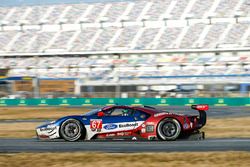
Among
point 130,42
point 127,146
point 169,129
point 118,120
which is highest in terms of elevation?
point 130,42

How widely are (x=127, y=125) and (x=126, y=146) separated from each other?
1.19 metres

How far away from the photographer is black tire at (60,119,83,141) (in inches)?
572

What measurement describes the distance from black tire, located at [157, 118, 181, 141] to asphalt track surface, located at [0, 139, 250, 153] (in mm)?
275

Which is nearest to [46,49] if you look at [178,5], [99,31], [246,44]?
[99,31]

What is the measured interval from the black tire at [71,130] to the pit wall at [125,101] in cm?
2936

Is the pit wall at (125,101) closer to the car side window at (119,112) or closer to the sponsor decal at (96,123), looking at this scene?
the car side window at (119,112)

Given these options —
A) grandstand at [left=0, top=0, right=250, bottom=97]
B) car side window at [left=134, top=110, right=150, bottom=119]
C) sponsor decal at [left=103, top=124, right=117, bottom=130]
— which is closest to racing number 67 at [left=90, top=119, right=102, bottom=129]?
sponsor decal at [left=103, top=124, right=117, bottom=130]

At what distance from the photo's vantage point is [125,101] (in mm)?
45812

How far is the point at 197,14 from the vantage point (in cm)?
6694

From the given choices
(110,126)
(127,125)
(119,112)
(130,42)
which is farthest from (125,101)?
(127,125)

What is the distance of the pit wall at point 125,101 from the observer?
4312 centimetres

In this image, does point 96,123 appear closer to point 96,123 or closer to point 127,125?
point 96,123

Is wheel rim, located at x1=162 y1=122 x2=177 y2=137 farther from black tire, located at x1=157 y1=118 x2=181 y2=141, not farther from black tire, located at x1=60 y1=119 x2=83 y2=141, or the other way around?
black tire, located at x1=60 y1=119 x2=83 y2=141

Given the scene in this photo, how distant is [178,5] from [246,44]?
1365 cm
